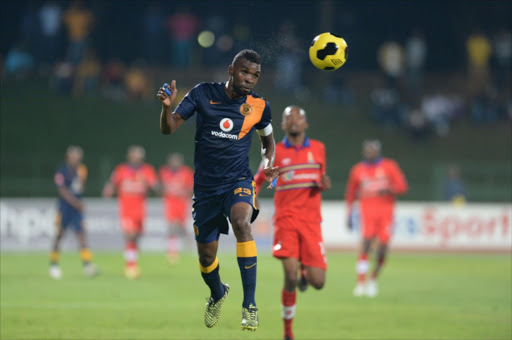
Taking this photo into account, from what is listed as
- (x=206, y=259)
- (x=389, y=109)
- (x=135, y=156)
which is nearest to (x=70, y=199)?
(x=135, y=156)

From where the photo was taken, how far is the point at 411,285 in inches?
632

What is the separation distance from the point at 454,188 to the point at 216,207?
17472 millimetres

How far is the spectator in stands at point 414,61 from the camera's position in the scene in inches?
1233

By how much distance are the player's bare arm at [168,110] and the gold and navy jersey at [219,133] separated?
0.93 feet

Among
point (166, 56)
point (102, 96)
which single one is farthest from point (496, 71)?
point (102, 96)

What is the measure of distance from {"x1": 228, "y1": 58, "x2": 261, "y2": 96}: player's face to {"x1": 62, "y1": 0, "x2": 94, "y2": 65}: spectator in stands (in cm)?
2048

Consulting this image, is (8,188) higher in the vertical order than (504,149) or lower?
lower

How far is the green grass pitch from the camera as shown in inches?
395

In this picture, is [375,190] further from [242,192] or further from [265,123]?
[242,192]

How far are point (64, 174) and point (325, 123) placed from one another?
15.6 m

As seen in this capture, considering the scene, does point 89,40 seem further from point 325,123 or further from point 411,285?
point 411,285

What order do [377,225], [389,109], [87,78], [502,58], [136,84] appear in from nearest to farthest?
[377,225] < [87,78] < [136,84] < [389,109] < [502,58]

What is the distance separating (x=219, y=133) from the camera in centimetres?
798

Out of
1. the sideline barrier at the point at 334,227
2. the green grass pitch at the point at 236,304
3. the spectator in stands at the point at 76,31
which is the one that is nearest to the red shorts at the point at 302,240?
the green grass pitch at the point at 236,304
